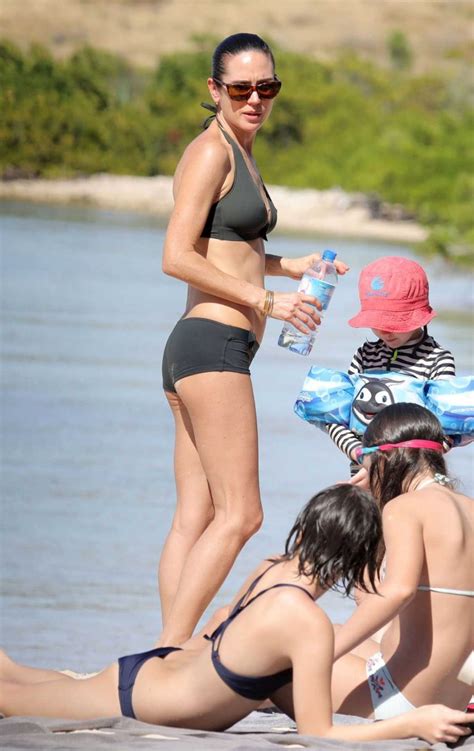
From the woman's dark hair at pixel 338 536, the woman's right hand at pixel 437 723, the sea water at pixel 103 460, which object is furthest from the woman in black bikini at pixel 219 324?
the sea water at pixel 103 460

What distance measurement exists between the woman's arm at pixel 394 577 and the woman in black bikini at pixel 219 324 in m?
0.73

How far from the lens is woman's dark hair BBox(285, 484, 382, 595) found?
330 cm

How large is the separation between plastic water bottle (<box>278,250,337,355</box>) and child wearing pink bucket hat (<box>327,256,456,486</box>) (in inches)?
4.4

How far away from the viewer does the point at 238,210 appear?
159 inches

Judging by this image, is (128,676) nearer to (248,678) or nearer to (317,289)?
(248,678)

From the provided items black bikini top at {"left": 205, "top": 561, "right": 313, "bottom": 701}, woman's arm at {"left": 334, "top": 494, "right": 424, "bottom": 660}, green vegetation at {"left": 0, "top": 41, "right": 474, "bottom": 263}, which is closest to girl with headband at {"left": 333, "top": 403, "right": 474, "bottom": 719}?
woman's arm at {"left": 334, "top": 494, "right": 424, "bottom": 660}

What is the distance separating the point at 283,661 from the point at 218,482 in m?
0.87

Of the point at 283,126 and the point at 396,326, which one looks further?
the point at 283,126

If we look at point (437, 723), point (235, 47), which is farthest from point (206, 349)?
point (437, 723)

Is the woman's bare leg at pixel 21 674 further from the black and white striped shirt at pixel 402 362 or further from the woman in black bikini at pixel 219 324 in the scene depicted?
the black and white striped shirt at pixel 402 362

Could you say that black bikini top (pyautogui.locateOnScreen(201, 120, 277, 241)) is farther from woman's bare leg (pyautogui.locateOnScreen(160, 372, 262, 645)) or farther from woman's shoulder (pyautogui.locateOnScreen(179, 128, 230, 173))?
woman's bare leg (pyautogui.locateOnScreen(160, 372, 262, 645))

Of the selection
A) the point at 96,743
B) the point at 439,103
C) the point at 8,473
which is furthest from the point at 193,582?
the point at 439,103

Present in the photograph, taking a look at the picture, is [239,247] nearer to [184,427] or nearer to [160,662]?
[184,427]

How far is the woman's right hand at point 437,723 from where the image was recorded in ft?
10.8
